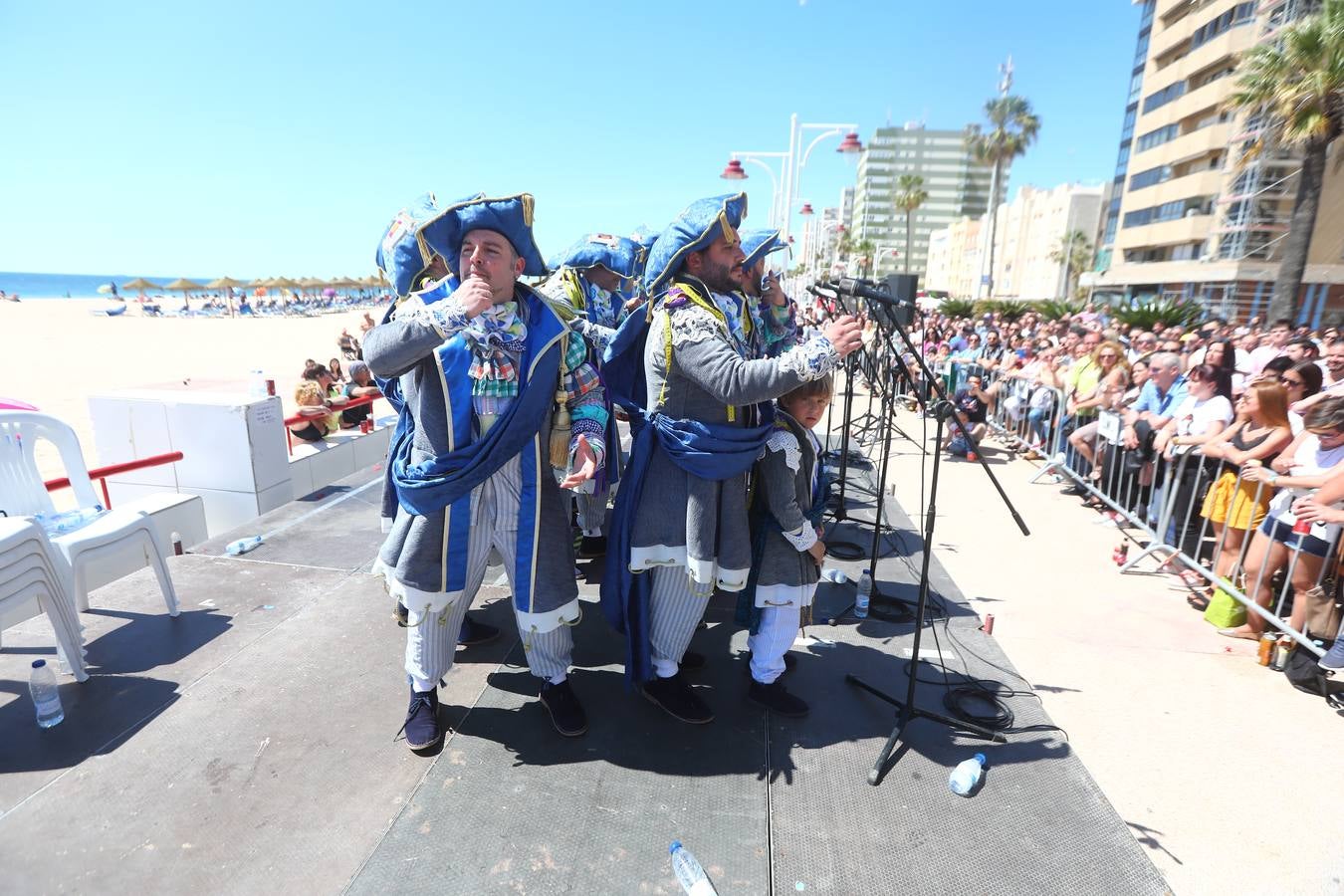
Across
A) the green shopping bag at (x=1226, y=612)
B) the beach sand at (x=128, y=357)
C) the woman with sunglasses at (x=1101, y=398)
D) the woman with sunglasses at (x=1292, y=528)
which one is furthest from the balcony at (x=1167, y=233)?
the green shopping bag at (x=1226, y=612)

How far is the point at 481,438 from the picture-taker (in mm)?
2236

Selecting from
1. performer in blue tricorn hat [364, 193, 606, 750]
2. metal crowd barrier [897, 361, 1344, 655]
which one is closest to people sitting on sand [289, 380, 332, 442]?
performer in blue tricorn hat [364, 193, 606, 750]

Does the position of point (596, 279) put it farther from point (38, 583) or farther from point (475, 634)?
point (38, 583)

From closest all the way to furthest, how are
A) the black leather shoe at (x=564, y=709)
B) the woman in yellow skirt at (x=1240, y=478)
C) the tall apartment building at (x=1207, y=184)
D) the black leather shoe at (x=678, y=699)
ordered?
1. the black leather shoe at (x=564, y=709)
2. the black leather shoe at (x=678, y=699)
3. the woman in yellow skirt at (x=1240, y=478)
4. the tall apartment building at (x=1207, y=184)

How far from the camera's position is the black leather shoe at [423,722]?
2.44 meters

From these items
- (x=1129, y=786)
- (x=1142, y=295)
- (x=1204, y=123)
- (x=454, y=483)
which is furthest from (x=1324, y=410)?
(x=1142, y=295)

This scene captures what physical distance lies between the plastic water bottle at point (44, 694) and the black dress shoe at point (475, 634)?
150 centimetres

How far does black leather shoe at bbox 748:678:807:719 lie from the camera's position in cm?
273

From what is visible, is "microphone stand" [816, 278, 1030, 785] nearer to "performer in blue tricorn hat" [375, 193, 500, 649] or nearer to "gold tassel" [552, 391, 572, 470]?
"gold tassel" [552, 391, 572, 470]

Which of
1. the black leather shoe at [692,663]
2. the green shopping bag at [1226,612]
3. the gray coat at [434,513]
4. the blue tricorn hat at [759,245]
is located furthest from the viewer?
the green shopping bag at [1226,612]

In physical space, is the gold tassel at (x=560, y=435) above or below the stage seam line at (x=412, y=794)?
above

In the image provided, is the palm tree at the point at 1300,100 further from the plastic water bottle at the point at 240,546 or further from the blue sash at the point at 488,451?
the plastic water bottle at the point at 240,546

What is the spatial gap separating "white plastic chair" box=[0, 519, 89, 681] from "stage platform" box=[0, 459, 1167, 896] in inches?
7.1

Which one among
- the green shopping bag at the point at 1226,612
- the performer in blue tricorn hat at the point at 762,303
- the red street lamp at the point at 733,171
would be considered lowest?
the green shopping bag at the point at 1226,612
